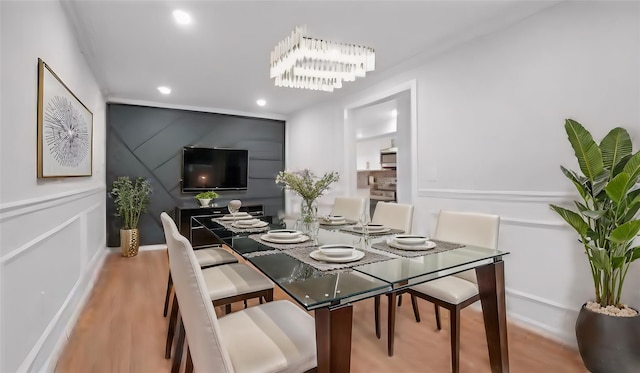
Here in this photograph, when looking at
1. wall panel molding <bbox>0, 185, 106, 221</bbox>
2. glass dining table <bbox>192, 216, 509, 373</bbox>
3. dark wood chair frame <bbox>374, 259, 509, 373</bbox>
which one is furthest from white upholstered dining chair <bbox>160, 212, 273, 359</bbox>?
dark wood chair frame <bbox>374, 259, 509, 373</bbox>

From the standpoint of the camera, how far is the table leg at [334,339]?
107 centimetres

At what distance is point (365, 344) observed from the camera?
7.03 ft

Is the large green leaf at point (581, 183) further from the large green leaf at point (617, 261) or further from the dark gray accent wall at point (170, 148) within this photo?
the dark gray accent wall at point (170, 148)

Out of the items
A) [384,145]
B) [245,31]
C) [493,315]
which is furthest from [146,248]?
[384,145]

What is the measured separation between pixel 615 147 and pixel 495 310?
1.17m

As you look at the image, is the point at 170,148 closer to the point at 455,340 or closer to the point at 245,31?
the point at 245,31

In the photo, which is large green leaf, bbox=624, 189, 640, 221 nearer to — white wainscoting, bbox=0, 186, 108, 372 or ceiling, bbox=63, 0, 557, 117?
ceiling, bbox=63, 0, 557, 117

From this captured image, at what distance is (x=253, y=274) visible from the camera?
76.1 inches

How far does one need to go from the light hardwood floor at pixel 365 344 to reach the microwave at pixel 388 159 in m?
5.26

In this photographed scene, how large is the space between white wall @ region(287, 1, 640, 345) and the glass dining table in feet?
2.92

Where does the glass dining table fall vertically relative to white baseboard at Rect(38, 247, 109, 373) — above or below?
above

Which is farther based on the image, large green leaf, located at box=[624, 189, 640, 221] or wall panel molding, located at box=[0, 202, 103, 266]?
large green leaf, located at box=[624, 189, 640, 221]

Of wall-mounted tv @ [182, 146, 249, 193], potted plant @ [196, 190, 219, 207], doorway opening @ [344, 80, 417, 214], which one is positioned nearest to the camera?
doorway opening @ [344, 80, 417, 214]

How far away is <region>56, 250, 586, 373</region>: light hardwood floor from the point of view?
6.22ft
